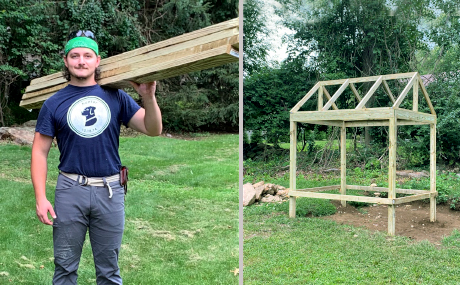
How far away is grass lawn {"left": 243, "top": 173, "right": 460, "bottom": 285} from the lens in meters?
3.06

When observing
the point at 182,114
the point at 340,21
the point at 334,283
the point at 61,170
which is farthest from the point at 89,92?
the point at 182,114

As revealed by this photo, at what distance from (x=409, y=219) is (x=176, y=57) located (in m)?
3.94

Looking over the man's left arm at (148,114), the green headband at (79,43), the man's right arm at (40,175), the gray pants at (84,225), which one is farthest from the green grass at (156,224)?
the green headband at (79,43)

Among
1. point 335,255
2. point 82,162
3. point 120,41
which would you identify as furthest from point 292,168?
point 120,41

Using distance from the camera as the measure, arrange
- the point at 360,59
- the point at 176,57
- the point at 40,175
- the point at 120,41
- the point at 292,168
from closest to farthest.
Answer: the point at 176,57 < the point at 40,175 < the point at 292,168 < the point at 360,59 < the point at 120,41

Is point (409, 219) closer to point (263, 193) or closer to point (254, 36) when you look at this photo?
point (263, 193)

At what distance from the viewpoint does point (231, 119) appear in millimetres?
11227

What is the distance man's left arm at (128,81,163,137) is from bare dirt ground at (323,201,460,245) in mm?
3049

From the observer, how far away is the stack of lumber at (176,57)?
1.44 metres

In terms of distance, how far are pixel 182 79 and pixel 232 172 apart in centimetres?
579

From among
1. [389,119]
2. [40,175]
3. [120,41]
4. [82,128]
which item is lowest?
[40,175]

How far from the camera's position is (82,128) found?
166 cm

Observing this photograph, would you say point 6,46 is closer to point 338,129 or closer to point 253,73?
point 253,73

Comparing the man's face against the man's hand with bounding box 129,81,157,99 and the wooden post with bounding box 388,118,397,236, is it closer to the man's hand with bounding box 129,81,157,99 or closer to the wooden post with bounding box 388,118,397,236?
the man's hand with bounding box 129,81,157,99
